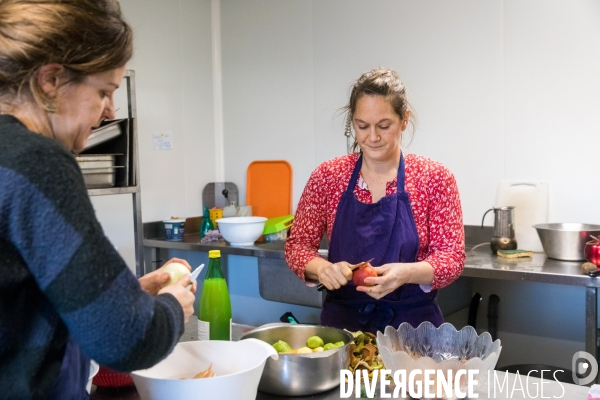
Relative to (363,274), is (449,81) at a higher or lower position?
higher

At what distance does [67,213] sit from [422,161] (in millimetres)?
1339

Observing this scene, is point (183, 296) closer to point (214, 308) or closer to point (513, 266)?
point (214, 308)

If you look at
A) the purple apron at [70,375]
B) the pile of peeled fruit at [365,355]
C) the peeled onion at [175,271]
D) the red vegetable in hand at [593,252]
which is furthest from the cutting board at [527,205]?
the purple apron at [70,375]

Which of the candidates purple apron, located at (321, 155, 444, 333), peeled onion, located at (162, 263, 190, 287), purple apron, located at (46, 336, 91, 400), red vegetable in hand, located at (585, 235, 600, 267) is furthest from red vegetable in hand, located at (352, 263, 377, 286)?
red vegetable in hand, located at (585, 235, 600, 267)

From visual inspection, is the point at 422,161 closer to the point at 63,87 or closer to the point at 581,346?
the point at 63,87

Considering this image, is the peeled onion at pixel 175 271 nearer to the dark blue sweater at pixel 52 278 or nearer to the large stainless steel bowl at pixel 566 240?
the dark blue sweater at pixel 52 278

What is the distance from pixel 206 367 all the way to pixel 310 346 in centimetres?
26

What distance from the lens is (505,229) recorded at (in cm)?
275

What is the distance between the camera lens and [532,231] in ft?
9.43

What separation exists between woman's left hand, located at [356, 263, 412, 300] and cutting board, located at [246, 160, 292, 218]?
81.6 inches

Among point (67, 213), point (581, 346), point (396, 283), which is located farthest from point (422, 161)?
point (581, 346)

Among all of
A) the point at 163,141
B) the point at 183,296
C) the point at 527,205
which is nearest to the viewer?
the point at 183,296

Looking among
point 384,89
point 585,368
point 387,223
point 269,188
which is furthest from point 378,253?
point 269,188

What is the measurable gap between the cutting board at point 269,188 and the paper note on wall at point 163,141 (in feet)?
1.75
